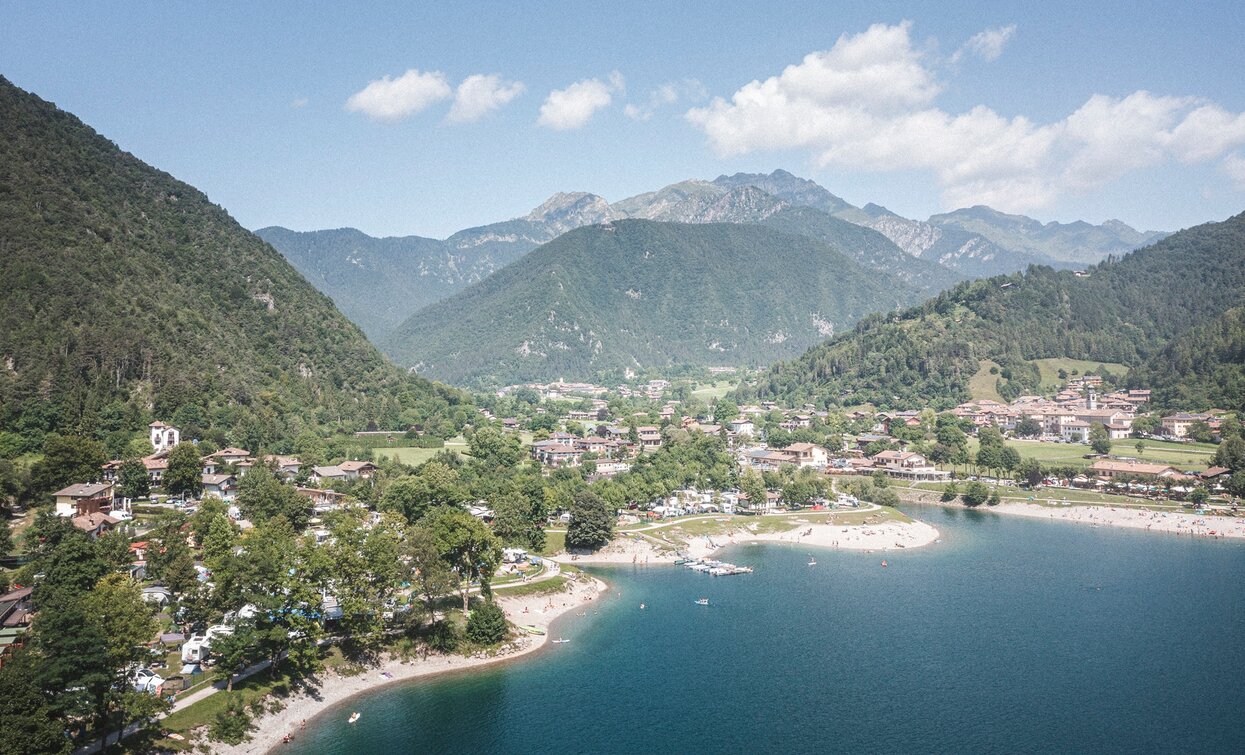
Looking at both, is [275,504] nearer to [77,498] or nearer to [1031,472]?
[77,498]

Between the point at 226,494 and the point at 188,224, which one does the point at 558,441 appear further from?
the point at 188,224

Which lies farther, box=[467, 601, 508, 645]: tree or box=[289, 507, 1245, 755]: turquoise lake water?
box=[467, 601, 508, 645]: tree

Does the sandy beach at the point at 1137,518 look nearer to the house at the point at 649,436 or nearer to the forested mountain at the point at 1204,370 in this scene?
the house at the point at 649,436

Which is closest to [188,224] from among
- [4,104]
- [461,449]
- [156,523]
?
[4,104]

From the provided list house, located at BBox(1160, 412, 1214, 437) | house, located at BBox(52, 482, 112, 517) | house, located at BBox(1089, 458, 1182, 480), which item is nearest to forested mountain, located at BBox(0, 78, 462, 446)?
house, located at BBox(52, 482, 112, 517)

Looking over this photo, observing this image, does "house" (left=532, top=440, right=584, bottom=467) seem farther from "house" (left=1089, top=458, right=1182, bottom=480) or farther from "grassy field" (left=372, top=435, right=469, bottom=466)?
"house" (left=1089, top=458, right=1182, bottom=480)
